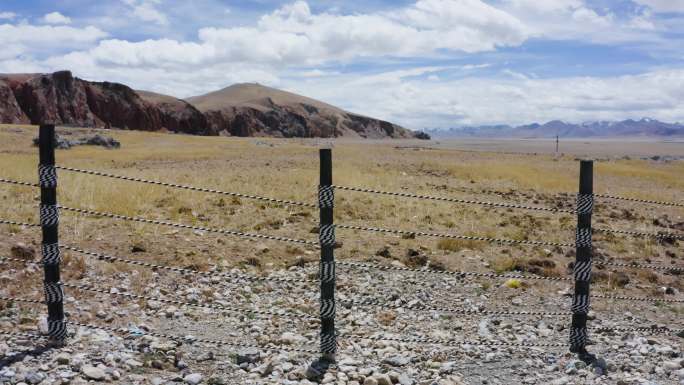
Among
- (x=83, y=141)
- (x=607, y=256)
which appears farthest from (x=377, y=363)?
(x=83, y=141)

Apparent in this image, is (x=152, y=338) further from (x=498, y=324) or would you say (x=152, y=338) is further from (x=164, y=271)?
(x=498, y=324)

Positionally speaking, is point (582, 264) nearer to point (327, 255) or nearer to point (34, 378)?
point (327, 255)

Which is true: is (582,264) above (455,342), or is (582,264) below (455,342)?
above

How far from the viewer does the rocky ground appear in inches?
264

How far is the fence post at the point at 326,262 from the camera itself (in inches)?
276

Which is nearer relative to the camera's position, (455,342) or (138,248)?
(455,342)

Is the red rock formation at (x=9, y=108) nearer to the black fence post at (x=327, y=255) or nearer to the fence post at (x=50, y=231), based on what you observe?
the fence post at (x=50, y=231)

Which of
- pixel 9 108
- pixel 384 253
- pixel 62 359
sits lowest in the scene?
pixel 384 253

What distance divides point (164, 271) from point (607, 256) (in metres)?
10.2

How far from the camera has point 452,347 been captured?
800cm

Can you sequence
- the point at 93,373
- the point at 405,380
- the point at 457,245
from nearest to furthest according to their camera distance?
1. the point at 93,373
2. the point at 405,380
3. the point at 457,245

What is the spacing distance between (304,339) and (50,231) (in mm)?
3353

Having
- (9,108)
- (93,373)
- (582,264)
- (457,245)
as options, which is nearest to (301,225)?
(457,245)

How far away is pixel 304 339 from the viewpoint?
814cm
